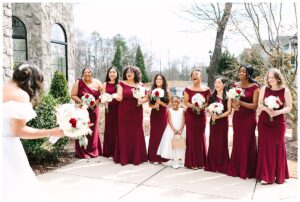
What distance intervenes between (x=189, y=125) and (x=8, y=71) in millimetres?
3502

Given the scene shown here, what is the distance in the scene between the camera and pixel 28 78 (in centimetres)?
326

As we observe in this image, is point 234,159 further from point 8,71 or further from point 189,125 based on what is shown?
point 8,71

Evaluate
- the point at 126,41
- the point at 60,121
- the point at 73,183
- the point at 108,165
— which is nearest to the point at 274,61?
the point at 108,165

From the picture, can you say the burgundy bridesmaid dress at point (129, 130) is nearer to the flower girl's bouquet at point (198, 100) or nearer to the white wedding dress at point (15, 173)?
the flower girl's bouquet at point (198, 100)

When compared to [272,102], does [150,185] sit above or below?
below

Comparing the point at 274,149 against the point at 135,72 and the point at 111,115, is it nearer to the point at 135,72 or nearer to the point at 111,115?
the point at 135,72

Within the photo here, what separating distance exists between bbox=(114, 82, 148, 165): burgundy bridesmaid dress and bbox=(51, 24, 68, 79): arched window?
6183 mm

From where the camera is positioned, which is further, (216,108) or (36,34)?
(36,34)

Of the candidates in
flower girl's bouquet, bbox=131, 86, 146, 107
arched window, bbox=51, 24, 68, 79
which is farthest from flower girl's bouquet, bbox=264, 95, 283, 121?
arched window, bbox=51, 24, 68, 79

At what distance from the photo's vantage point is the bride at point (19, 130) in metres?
3.13

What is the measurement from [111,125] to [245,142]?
310cm

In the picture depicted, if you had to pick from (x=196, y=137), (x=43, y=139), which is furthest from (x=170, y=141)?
(x=43, y=139)

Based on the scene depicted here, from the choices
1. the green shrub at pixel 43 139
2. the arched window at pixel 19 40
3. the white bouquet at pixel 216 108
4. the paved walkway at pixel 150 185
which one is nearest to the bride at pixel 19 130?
the paved walkway at pixel 150 185

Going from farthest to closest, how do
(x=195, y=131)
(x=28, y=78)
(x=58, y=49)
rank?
(x=58, y=49) < (x=195, y=131) < (x=28, y=78)
